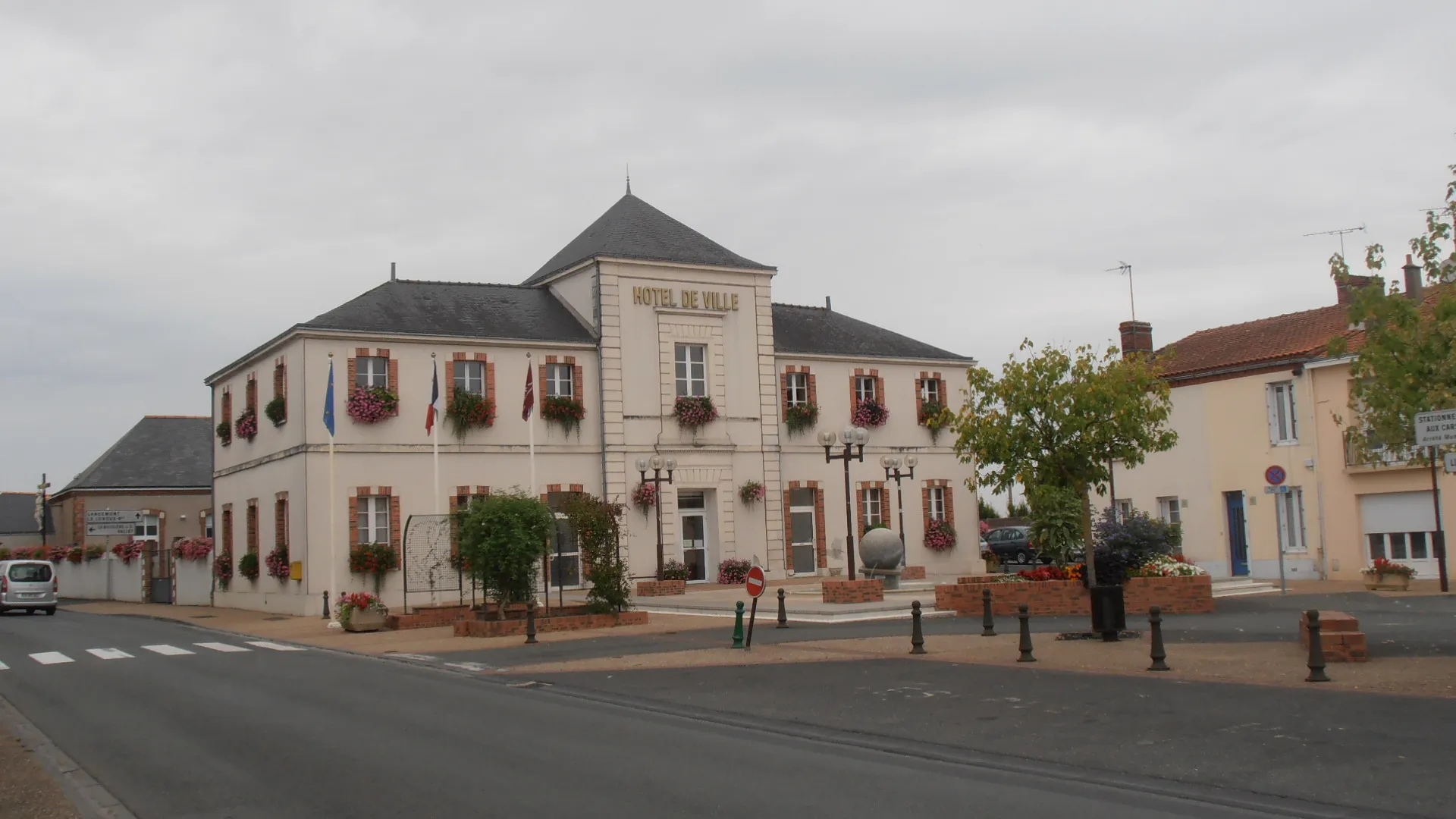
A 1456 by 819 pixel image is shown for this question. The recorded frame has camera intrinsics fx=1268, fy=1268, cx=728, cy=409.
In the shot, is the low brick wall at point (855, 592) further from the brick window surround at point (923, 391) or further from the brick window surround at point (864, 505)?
the brick window surround at point (923, 391)

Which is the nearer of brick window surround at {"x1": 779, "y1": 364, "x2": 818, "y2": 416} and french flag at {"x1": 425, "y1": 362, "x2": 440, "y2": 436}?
french flag at {"x1": 425, "y1": 362, "x2": 440, "y2": 436}

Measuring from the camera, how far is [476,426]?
31.6 meters

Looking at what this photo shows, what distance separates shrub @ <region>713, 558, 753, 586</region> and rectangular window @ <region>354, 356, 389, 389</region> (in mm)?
10035

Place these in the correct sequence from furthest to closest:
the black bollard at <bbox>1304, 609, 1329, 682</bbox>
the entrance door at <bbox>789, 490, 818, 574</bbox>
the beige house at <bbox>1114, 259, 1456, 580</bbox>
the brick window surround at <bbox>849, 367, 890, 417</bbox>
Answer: the brick window surround at <bbox>849, 367, 890, 417</bbox>
the entrance door at <bbox>789, 490, 818, 574</bbox>
the beige house at <bbox>1114, 259, 1456, 580</bbox>
the black bollard at <bbox>1304, 609, 1329, 682</bbox>

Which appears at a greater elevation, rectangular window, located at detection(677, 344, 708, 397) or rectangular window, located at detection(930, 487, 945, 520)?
rectangular window, located at detection(677, 344, 708, 397)

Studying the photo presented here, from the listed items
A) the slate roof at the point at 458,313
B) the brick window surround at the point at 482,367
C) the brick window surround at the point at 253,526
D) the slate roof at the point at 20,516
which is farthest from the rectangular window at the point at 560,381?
the slate roof at the point at 20,516

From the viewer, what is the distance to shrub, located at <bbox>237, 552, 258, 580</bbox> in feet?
107

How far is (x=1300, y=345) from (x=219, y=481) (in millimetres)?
30182

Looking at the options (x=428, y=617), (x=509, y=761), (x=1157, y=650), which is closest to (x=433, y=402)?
(x=428, y=617)

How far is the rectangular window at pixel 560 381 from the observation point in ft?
108

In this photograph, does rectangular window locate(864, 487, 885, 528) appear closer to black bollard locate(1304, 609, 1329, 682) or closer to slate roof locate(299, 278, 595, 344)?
slate roof locate(299, 278, 595, 344)

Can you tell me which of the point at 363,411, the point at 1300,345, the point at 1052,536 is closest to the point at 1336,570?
the point at 1300,345

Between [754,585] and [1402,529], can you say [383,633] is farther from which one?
[1402,529]

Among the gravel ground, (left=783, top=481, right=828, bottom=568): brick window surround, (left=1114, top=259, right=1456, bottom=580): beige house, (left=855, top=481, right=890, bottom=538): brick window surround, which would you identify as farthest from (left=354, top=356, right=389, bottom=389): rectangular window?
the gravel ground
